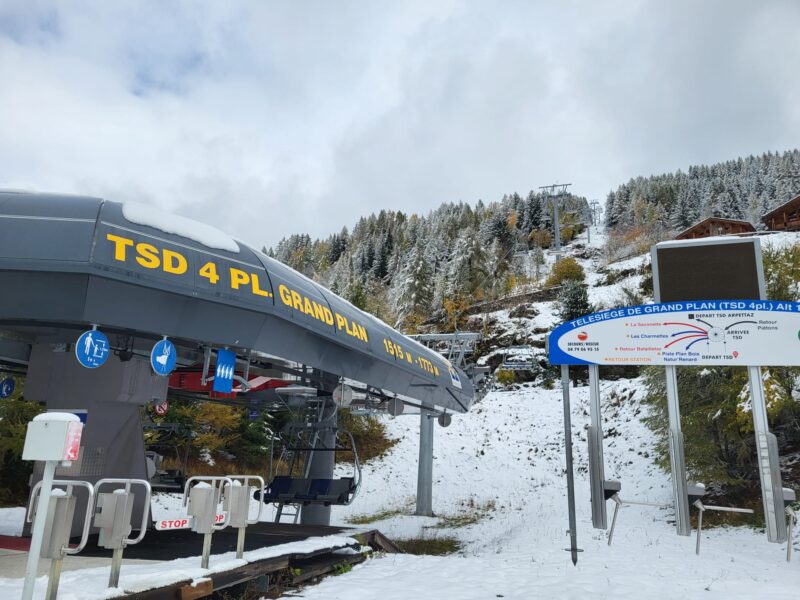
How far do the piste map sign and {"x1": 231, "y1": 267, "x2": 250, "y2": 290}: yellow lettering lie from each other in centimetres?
520

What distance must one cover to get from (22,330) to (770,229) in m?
66.2

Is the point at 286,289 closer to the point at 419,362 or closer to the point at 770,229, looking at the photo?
the point at 419,362

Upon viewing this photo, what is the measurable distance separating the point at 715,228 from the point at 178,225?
198 ft

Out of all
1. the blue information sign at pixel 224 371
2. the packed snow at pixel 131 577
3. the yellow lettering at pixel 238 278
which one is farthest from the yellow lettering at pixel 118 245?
the packed snow at pixel 131 577

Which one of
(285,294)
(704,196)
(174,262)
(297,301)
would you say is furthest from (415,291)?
(704,196)

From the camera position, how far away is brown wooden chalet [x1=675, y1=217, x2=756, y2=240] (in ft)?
183

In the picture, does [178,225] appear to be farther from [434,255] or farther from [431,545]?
[434,255]

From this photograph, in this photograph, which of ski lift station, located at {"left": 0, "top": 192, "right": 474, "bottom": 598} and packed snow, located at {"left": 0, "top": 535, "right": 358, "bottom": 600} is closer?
packed snow, located at {"left": 0, "top": 535, "right": 358, "bottom": 600}

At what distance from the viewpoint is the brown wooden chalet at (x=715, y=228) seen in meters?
55.8

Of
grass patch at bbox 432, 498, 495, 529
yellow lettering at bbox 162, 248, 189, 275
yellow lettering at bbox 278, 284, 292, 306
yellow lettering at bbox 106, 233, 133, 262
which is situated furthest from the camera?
grass patch at bbox 432, 498, 495, 529

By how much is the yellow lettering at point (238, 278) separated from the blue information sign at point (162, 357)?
1.07 m

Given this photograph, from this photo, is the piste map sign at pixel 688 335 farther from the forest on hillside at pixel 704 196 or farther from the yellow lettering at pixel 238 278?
the forest on hillside at pixel 704 196

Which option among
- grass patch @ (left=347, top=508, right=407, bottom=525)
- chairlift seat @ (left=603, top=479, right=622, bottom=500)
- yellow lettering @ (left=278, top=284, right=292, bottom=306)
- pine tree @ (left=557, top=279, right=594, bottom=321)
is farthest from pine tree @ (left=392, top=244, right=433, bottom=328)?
yellow lettering @ (left=278, top=284, right=292, bottom=306)

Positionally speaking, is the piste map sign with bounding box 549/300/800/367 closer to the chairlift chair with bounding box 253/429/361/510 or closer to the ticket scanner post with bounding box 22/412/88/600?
the chairlift chair with bounding box 253/429/361/510
